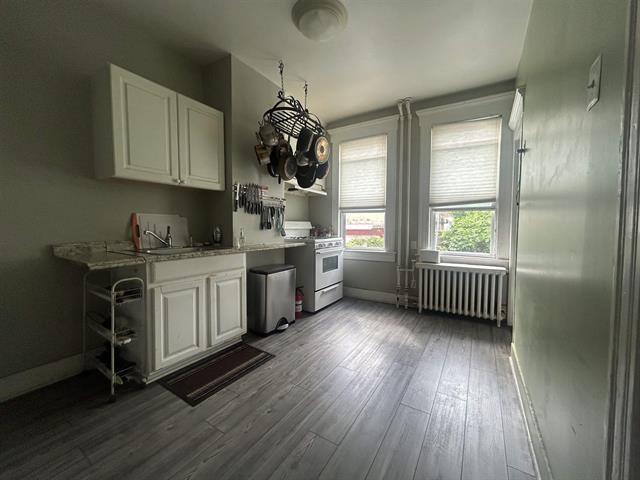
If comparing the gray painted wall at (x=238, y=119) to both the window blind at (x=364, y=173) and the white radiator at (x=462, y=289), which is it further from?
the white radiator at (x=462, y=289)

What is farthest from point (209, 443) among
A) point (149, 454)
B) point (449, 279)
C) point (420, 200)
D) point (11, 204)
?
point (420, 200)

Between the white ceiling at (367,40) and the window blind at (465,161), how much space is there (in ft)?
1.66

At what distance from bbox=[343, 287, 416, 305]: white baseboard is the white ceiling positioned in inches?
110

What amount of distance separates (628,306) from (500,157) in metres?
3.10

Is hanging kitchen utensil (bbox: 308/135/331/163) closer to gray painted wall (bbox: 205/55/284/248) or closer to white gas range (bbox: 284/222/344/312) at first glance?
gray painted wall (bbox: 205/55/284/248)

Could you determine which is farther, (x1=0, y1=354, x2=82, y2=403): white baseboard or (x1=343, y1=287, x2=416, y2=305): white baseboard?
(x1=343, y1=287, x2=416, y2=305): white baseboard

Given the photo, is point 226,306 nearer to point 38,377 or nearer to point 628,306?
point 38,377

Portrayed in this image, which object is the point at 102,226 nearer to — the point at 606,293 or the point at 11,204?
the point at 11,204

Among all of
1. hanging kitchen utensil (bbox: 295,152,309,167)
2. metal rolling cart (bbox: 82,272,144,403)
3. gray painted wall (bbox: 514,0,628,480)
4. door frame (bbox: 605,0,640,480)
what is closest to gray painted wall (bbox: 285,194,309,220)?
hanging kitchen utensil (bbox: 295,152,309,167)

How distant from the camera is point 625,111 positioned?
0.61m

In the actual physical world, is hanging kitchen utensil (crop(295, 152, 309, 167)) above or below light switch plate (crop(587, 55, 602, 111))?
above

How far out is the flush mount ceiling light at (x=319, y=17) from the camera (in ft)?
6.24

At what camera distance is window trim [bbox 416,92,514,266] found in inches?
118

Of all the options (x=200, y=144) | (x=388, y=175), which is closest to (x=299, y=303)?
(x=200, y=144)
